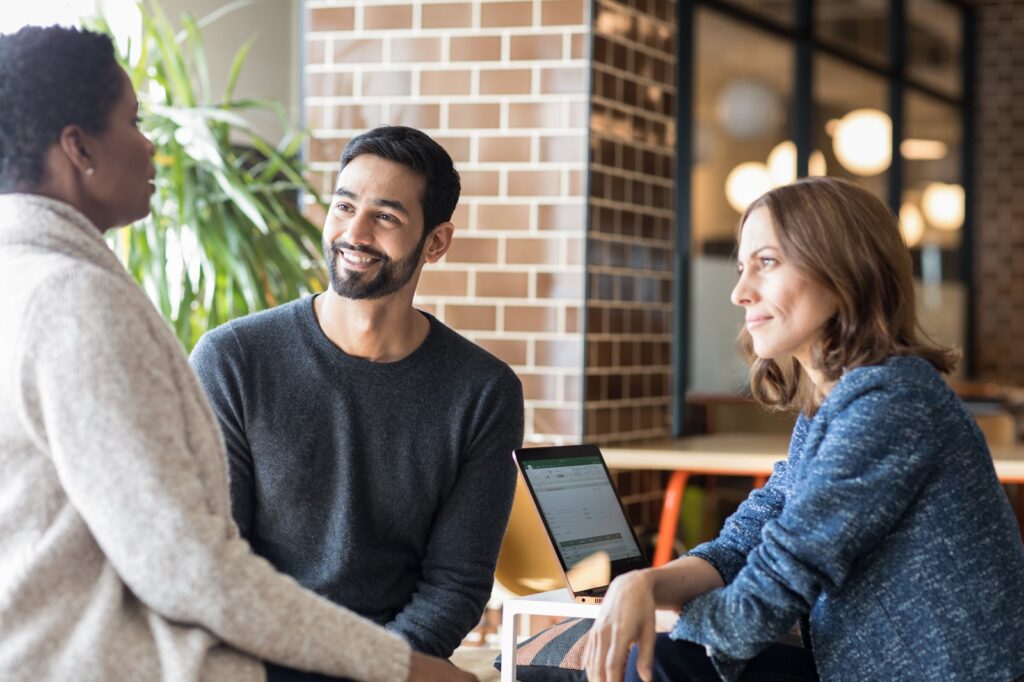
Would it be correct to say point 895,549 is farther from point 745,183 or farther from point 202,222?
point 745,183

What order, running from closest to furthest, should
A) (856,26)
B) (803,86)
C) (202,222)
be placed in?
(202,222) → (803,86) → (856,26)

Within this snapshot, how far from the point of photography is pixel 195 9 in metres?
6.46

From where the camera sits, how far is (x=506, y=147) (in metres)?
3.98

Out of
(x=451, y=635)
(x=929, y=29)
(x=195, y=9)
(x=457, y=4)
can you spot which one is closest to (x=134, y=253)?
(x=457, y=4)

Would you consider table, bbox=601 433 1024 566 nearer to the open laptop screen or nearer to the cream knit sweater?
the open laptop screen

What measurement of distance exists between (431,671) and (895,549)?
0.63m

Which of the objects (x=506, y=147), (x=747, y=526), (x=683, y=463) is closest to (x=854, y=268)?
(x=747, y=526)

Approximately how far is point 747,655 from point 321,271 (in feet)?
7.23

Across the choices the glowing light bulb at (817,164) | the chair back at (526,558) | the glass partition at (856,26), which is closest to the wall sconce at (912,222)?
the glass partition at (856,26)

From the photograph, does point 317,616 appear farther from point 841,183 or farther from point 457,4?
point 457,4

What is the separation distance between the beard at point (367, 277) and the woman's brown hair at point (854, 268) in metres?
0.71

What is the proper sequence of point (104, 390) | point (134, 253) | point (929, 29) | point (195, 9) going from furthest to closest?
point (929, 29) < point (195, 9) < point (134, 253) < point (104, 390)

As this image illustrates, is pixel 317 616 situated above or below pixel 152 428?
below

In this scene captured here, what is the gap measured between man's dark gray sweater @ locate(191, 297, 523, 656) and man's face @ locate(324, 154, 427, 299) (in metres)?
0.12
